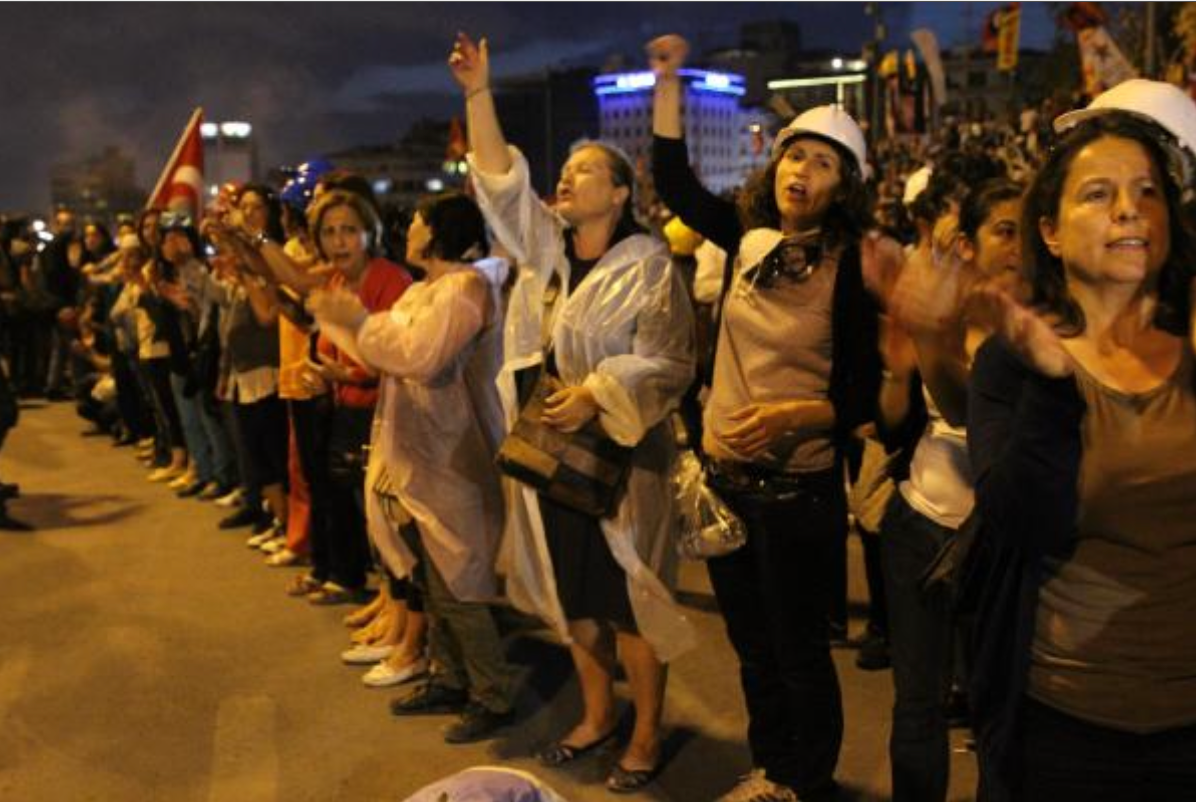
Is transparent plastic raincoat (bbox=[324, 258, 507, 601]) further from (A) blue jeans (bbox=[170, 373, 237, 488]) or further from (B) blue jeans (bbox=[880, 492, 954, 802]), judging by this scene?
(A) blue jeans (bbox=[170, 373, 237, 488])

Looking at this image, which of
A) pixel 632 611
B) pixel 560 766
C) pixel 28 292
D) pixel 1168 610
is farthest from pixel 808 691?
pixel 28 292

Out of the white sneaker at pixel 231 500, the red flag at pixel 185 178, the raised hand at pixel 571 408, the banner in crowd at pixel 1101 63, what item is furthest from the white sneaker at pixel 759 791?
the banner in crowd at pixel 1101 63

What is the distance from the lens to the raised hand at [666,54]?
360cm

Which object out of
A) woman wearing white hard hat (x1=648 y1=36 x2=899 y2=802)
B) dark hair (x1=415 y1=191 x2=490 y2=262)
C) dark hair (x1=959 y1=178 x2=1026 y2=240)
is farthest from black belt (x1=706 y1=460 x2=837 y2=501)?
dark hair (x1=415 y1=191 x2=490 y2=262)

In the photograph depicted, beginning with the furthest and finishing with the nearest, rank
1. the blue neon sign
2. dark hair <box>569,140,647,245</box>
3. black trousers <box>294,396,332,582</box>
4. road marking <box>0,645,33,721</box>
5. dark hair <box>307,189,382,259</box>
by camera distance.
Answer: the blue neon sign → black trousers <box>294,396,332,582</box> → dark hair <box>307,189,382,259</box> → road marking <box>0,645,33,721</box> → dark hair <box>569,140,647,245</box>

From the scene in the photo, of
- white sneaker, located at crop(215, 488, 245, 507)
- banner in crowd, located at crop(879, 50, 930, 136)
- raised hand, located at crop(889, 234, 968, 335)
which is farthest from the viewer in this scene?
banner in crowd, located at crop(879, 50, 930, 136)

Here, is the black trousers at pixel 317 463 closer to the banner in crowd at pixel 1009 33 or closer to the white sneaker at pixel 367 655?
the white sneaker at pixel 367 655

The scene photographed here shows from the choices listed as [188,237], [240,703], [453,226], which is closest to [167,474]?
[188,237]

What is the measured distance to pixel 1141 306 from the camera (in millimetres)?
1984

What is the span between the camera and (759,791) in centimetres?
353

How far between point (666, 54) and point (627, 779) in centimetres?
234

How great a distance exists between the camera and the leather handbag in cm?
369

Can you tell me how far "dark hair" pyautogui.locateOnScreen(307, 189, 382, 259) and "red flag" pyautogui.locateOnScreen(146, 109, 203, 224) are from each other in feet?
13.1

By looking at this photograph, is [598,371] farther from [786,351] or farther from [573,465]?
[786,351]
